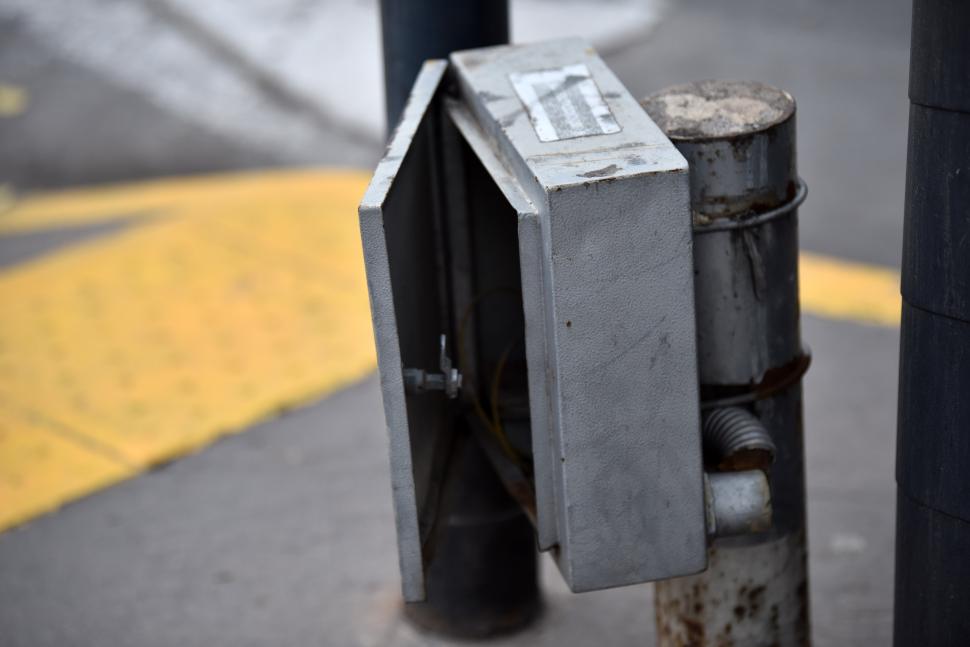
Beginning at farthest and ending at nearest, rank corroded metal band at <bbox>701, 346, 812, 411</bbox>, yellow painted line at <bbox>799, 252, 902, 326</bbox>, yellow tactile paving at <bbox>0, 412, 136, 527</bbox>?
yellow painted line at <bbox>799, 252, 902, 326</bbox> → yellow tactile paving at <bbox>0, 412, 136, 527</bbox> → corroded metal band at <bbox>701, 346, 812, 411</bbox>

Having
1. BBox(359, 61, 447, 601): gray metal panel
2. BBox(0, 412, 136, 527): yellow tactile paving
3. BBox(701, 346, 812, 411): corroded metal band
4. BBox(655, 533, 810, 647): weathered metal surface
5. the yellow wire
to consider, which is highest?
BBox(359, 61, 447, 601): gray metal panel

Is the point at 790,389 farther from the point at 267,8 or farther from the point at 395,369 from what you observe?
the point at 267,8

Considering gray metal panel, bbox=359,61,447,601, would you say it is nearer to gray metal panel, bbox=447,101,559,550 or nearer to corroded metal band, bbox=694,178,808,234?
gray metal panel, bbox=447,101,559,550

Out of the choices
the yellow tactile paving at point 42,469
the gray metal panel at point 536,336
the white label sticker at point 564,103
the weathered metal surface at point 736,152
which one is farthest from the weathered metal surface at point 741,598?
the yellow tactile paving at point 42,469

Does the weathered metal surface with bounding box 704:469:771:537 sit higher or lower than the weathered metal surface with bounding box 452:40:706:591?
lower

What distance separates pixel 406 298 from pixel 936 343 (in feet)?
2.96

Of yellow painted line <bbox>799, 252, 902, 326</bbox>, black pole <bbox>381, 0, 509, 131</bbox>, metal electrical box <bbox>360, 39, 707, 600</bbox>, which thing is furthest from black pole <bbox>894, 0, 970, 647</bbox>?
yellow painted line <bbox>799, 252, 902, 326</bbox>

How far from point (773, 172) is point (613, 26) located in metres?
7.19

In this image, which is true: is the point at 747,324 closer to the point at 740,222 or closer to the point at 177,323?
the point at 740,222

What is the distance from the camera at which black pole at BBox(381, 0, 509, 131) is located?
2930mm

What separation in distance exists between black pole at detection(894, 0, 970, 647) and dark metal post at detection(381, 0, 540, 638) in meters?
1.02

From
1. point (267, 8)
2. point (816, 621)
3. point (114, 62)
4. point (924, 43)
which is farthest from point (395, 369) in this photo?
point (267, 8)

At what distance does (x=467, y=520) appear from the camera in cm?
325

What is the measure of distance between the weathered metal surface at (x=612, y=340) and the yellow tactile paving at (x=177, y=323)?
8.25ft
